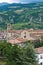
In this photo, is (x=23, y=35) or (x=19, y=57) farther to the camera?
(x=23, y=35)

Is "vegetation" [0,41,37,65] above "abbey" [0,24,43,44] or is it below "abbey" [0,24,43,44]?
above

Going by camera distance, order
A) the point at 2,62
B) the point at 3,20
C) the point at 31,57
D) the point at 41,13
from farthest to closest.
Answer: the point at 41,13, the point at 3,20, the point at 2,62, the point at 31,57

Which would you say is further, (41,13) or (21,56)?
(41,13)

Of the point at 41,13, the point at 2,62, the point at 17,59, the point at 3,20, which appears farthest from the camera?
the point at 41,13

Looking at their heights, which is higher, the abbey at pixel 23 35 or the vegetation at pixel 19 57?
the vegetation at pixel 19 57

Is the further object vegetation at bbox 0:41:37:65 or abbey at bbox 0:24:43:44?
abbey at bbox 0:24:43:44

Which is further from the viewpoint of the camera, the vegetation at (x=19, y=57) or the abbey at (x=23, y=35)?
the abbey at (x=23, y=35)

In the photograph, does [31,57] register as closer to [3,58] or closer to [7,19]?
[3,58]

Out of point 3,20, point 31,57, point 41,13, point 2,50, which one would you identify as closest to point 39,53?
point 2,50

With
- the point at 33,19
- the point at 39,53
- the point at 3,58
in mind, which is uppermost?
the point at 3,58

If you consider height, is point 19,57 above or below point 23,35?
above

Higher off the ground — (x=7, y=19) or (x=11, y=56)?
(x=11, y=56)
